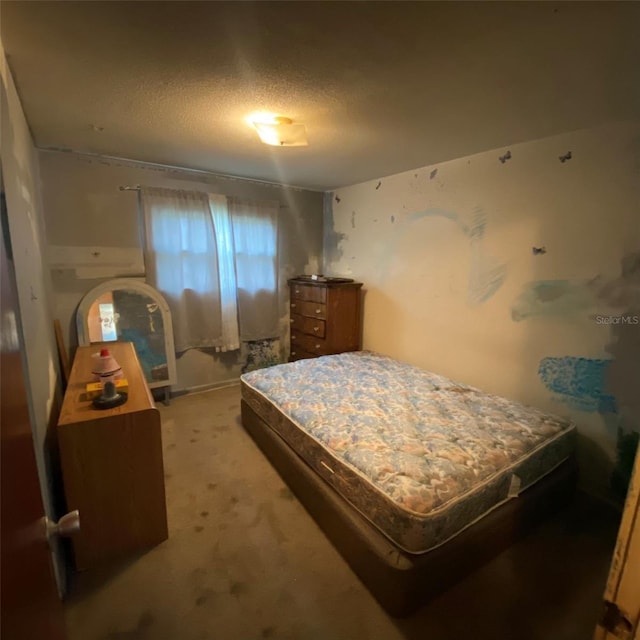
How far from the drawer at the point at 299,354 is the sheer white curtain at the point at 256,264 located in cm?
34

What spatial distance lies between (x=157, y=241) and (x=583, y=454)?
3.62 meters

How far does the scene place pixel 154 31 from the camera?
117cm

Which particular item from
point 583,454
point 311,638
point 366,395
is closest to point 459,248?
point 366,395

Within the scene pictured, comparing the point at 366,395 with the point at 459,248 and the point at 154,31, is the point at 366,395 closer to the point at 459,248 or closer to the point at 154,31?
the point at 459,248

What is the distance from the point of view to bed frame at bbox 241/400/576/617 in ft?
4.43

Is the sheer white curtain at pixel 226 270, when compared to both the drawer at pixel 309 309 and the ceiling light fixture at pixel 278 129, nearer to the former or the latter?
the drawer at pixel 309 309

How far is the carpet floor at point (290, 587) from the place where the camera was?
1.34 m

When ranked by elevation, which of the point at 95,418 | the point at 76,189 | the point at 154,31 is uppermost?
the point at 154,31

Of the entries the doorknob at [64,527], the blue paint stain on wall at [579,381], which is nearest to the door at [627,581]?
the doorknob at [64,527]

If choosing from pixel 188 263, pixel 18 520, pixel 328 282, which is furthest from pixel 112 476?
pixel 328 282

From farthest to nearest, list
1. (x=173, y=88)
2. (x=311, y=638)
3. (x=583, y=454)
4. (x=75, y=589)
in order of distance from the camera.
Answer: (x=583, y=454) < (x=173, y=88) < (x=75, y=589) < (x=311, y=638)

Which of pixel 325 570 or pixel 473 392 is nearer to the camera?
pixel 325 570

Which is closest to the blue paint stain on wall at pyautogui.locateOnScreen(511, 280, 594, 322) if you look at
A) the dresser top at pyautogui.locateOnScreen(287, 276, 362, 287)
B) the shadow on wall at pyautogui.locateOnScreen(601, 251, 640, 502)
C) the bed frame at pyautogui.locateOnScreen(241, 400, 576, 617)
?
the shadow on wall at pyautogui.locateOnScreen(601, 251, 640, 502)

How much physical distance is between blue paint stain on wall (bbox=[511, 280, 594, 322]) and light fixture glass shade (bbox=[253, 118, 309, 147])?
177 centimetres
